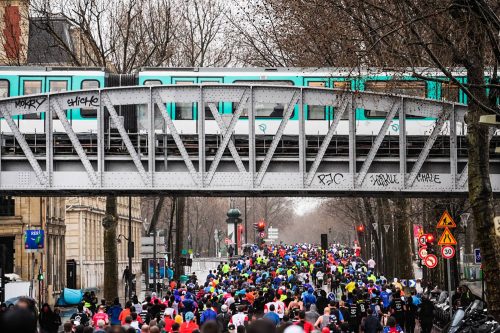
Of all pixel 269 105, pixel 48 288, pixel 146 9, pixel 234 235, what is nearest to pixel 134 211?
pixel 234 235

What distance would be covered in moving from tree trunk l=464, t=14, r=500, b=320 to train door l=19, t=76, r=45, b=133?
15291mm

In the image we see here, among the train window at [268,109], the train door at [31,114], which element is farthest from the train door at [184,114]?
the train door at [31,114]

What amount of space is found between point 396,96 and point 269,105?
6.55 meters

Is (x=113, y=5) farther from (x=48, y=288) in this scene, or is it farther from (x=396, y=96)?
(x=396, y=96)

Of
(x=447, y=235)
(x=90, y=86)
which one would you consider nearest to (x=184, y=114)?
(x=90, y=86)

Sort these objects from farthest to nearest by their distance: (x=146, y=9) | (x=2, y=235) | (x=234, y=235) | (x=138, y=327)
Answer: (x=234, y=235) → (x=2, y=235) → (x=146, y=9) → (x=138, y=327)

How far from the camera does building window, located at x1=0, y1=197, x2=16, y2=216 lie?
6072 centimetres

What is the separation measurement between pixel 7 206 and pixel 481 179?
40.5 m

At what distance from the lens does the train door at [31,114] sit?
35.2m

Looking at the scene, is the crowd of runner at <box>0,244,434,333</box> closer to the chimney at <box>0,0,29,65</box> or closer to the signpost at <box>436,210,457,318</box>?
the signpost at <box>436,210,457,318</box>

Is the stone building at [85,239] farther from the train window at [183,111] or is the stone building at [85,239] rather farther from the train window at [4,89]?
the train window at [183,111]

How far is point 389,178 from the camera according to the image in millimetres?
29875

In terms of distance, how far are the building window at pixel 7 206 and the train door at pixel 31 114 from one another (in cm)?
2619

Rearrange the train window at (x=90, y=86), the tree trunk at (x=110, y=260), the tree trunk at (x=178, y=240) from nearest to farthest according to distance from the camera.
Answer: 1. the train window at (x=90, y=86)
2. the tree trunk at (x=110, y=260)
3. the tree trunk at (x=178, y=240)
